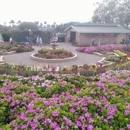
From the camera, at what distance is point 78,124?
3172 millimetres

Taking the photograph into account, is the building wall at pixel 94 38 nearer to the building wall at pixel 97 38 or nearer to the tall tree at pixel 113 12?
the building wall at pixel 97 38

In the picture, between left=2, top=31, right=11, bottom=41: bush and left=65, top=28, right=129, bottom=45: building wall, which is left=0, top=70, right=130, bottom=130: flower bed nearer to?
left=65, top=28, right=129, bottom=45: building wall

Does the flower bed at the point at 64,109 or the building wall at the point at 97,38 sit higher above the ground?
the building wall at the point at 97,38

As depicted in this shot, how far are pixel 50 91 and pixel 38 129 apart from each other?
169cm

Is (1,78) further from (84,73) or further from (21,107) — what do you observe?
(84,73)

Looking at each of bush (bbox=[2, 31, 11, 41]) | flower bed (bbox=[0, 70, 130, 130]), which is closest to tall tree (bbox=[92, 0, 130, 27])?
bush (bbox=[2, 31, 11, 41])

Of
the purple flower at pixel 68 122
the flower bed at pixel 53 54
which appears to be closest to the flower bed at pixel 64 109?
the purple flower at pixel 68 122

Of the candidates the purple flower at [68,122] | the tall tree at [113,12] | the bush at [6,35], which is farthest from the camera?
the tall tree at [113,12]

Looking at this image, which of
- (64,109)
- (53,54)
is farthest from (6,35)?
(64,109)

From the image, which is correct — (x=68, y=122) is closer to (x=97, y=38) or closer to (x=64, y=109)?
(x=64, y=109)

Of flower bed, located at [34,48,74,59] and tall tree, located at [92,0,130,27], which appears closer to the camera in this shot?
flower bed, located at [34,48,74,59]

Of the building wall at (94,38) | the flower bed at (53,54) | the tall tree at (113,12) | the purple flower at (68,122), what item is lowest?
the purple flower at (68,122)

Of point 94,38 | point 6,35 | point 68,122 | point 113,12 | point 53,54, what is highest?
point 113,12

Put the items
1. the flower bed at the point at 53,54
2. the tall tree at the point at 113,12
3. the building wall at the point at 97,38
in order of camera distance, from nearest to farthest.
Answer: the flower bed at the point at 53,54 → the building wall at the point at 97,38 → the tall tree at the point at 113,12
